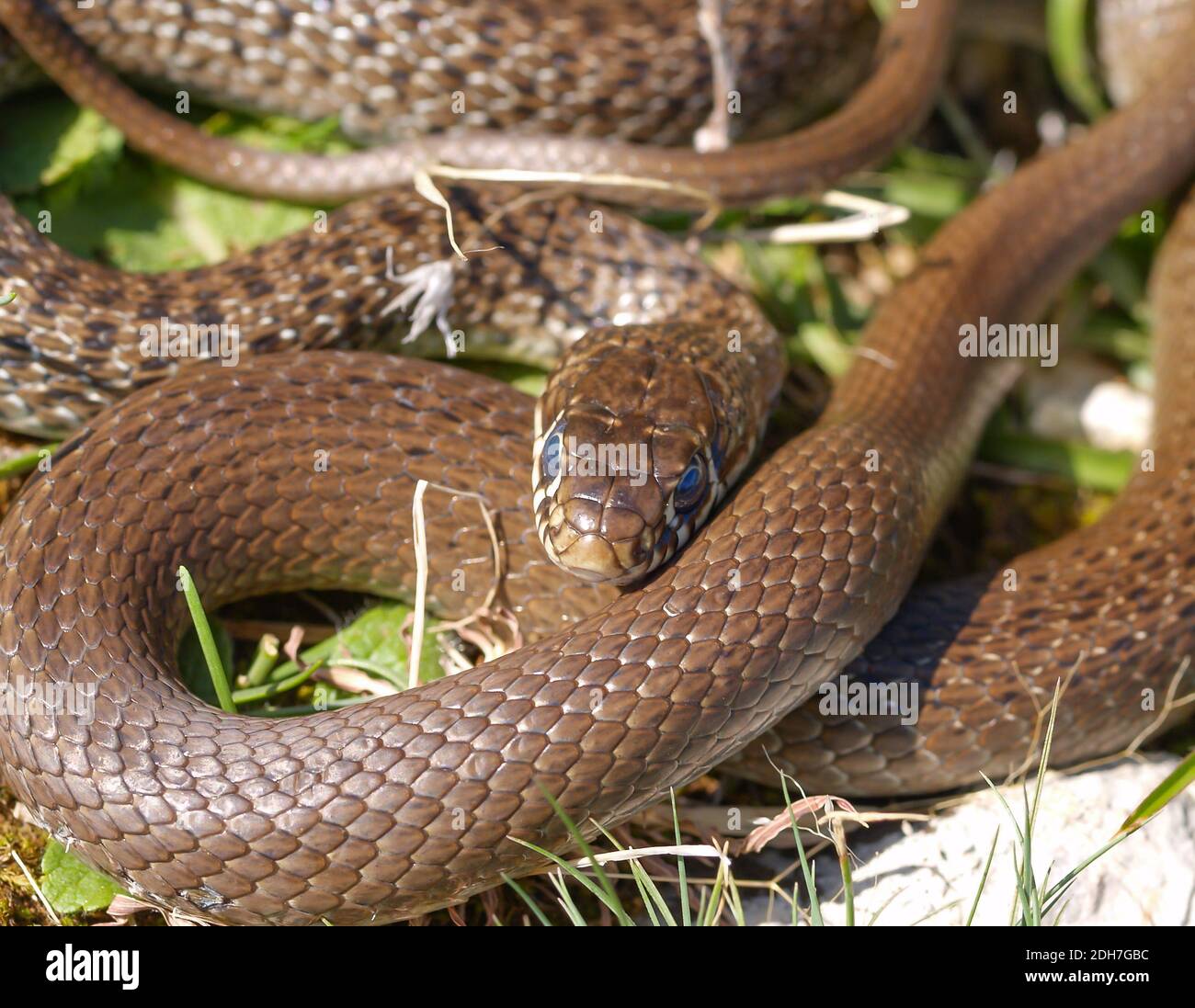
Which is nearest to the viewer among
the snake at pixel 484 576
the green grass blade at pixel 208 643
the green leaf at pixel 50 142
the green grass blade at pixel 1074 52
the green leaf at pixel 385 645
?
the snake at pixel 484 576

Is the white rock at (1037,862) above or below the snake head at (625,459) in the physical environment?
below

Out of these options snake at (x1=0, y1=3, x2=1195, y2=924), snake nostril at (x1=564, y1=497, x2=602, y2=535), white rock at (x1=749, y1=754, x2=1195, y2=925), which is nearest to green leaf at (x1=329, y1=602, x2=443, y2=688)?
snake at (x1=0, y1=3, x2=1195, y2=924)

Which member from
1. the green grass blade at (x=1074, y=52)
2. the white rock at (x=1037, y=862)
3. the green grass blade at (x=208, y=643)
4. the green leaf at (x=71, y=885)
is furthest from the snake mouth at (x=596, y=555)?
the green grass blade at (x=1074, y=52)

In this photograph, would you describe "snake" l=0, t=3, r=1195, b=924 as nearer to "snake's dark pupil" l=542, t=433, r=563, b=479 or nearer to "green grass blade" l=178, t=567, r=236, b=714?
"green grass blade" l=178, t=567, r=236, b=714

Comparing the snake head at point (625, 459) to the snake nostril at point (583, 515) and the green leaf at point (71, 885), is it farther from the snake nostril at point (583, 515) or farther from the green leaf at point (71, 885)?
the green leaf at point (71, 885)

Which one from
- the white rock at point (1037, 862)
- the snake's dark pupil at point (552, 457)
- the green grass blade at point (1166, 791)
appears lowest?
the white rock at point (1037, 862)

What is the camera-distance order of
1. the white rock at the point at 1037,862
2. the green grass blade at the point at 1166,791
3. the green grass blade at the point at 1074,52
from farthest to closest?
the green grass blade at the point at 1074,52 < the white rock at the point at 1037,862 < the green grass blade at the point at 1166,791

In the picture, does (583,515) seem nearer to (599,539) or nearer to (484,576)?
(599,539)

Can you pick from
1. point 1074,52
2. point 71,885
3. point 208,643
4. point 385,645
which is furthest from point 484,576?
point 1074,52
